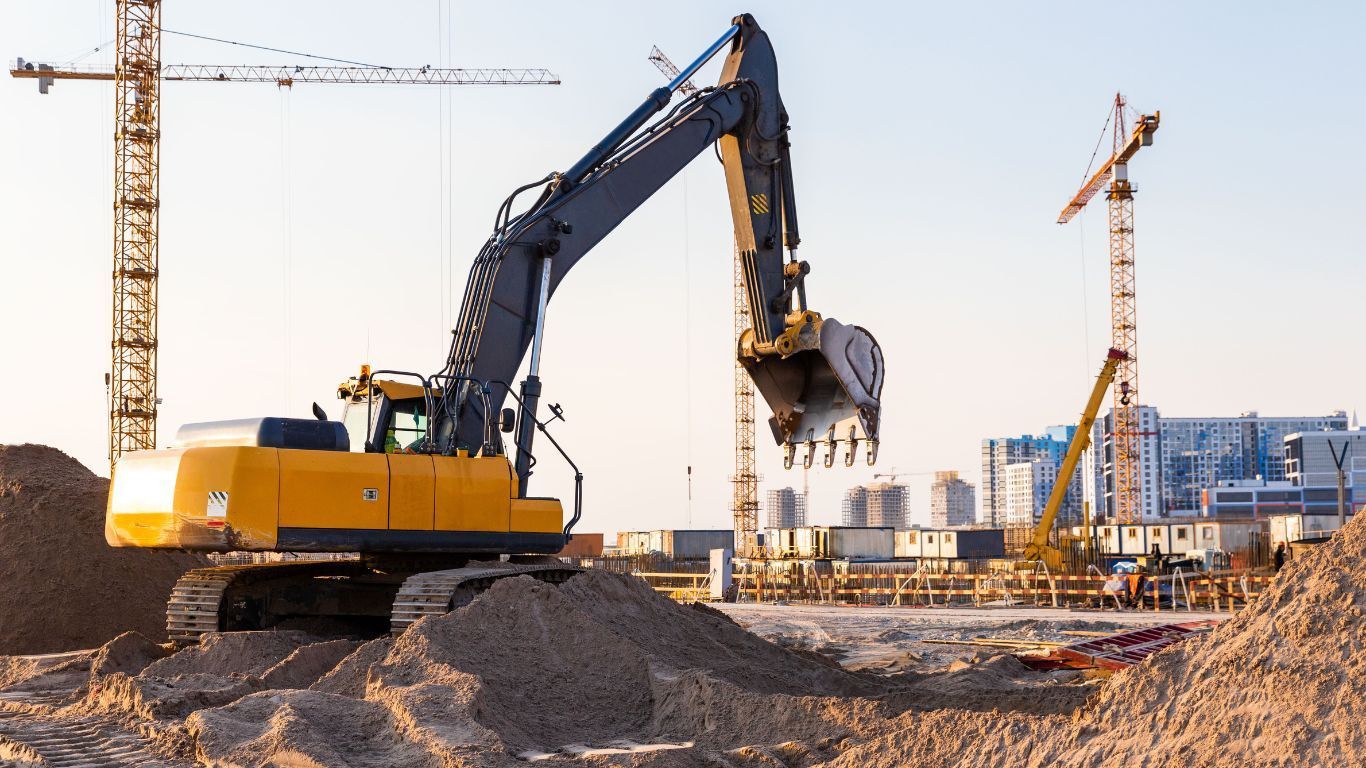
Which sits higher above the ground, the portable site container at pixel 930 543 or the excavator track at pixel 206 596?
the excavator track at pixel 206 596

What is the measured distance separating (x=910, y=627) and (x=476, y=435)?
12172 millimetres

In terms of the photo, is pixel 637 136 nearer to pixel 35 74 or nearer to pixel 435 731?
pixel 435 731

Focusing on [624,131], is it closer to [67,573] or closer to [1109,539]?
[67,573]

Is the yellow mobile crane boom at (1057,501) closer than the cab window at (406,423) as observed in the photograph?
No

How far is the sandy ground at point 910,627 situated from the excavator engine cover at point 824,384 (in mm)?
2892

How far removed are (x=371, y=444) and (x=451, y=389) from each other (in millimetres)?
1004

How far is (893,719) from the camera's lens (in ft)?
27.2

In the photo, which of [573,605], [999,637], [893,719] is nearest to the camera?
[893,719]

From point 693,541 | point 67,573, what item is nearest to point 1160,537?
point 693,541

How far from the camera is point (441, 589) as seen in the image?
38.5ft

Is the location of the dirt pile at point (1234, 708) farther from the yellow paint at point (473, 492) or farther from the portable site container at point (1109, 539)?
the portable site container at point (1109, 539)

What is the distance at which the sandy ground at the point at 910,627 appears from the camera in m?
17.3

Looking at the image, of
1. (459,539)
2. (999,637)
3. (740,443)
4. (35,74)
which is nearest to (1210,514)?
(740,443)

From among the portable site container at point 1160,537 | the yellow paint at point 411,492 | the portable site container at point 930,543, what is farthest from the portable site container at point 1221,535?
the yellow paint at point 411,492
